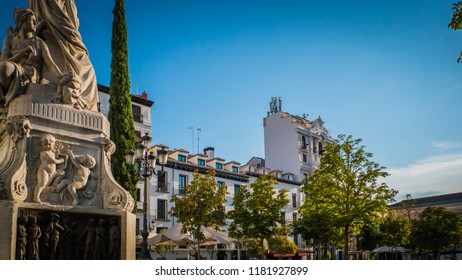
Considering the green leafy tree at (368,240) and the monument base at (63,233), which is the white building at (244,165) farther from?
the monument base at (63,233)

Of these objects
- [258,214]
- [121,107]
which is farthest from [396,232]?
[121,107]

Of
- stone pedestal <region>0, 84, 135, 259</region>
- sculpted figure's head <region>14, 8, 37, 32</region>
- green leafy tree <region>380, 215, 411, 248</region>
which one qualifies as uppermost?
sculpted figure's head <region>14, 8, 37, 32</region>

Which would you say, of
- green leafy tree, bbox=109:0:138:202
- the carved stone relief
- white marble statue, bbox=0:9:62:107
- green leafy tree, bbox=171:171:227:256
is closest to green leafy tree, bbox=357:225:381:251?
green leafy tree, bbox=171:171:227:256

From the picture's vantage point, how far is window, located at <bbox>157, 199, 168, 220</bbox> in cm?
3336

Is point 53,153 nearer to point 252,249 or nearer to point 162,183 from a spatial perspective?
point 252,249

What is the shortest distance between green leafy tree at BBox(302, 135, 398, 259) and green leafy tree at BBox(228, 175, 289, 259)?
315 cm

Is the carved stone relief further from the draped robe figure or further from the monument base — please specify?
the draped robe figure

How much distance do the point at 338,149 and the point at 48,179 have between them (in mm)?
19638

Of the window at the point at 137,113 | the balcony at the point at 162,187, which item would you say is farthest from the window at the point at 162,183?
the window at the point at 137,113

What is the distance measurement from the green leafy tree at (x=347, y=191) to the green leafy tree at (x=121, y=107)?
8772 millimetres

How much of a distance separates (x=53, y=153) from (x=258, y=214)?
2188cm

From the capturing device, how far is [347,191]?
2248 cm

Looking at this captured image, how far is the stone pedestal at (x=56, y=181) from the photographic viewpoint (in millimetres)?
5098
